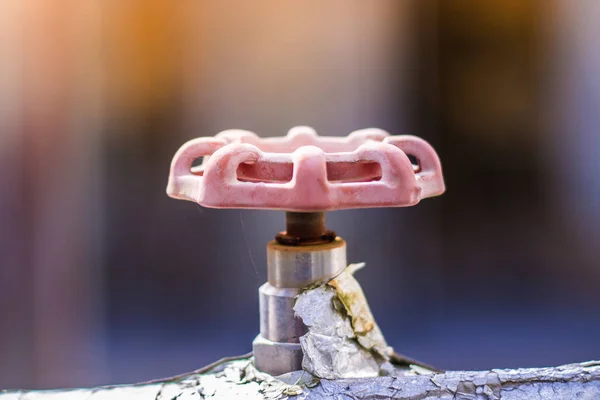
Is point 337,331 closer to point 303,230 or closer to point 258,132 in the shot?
point 303,230

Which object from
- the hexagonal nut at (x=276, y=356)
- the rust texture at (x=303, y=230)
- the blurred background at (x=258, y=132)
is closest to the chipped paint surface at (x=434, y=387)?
the hexagonal nut at (x=276, y=356)

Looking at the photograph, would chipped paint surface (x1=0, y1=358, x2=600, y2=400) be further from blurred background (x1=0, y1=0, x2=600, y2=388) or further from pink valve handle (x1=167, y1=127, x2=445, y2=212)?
blurred background (x1=0, y1=0, x2=600, y2=388)

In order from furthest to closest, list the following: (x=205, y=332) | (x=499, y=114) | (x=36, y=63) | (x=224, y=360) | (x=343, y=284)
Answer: (x=499, y=114) < (x=205, y=332) < (x=36, y=63) < (x=224, y=360) < (x=343, y=284)

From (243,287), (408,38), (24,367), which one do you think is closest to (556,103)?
(408,38)

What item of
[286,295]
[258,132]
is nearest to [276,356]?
[286,295]

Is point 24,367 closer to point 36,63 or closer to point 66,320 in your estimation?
point 66,320

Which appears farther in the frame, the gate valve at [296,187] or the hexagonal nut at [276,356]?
the hexagonal nut at [276,356]

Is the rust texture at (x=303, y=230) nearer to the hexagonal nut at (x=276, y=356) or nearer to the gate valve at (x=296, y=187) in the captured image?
the gate valve at (x=296, y=187)
